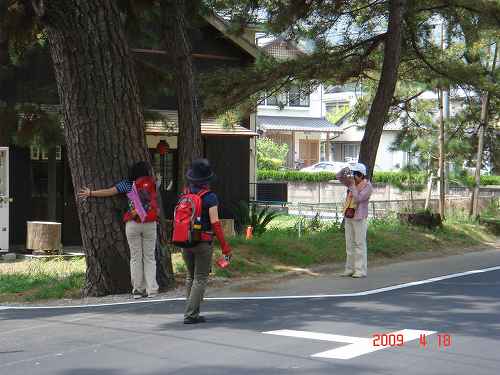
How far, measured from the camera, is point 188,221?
8.28m

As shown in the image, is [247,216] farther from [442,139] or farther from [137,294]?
[137,294]

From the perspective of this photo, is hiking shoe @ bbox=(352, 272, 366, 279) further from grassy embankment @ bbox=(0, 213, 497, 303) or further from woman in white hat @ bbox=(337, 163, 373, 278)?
grassy embankment @ bbox=(0, 213, 497, 303)

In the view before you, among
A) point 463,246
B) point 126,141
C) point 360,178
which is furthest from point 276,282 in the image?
point 463,246

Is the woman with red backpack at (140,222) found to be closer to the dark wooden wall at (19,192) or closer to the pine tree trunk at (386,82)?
the pine tree trunk at (386,82)

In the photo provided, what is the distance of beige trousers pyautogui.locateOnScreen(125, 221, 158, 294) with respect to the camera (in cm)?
1053

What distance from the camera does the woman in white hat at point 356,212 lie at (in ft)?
40.0

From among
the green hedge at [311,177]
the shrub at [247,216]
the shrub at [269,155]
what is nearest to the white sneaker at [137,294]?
the shrub at [247,216]

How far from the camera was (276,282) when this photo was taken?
1214cm

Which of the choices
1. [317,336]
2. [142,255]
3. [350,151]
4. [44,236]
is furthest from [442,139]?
[350,151]

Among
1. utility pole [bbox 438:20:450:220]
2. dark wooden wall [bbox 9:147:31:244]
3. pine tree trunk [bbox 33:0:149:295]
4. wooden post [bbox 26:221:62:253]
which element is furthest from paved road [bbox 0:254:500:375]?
utility pole [bbox 438:20:450:220]

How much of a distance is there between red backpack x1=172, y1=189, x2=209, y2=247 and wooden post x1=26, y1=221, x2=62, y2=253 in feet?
26.9

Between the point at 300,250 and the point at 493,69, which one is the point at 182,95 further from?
the point at 493,69

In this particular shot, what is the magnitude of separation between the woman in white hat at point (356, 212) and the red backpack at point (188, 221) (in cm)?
426
